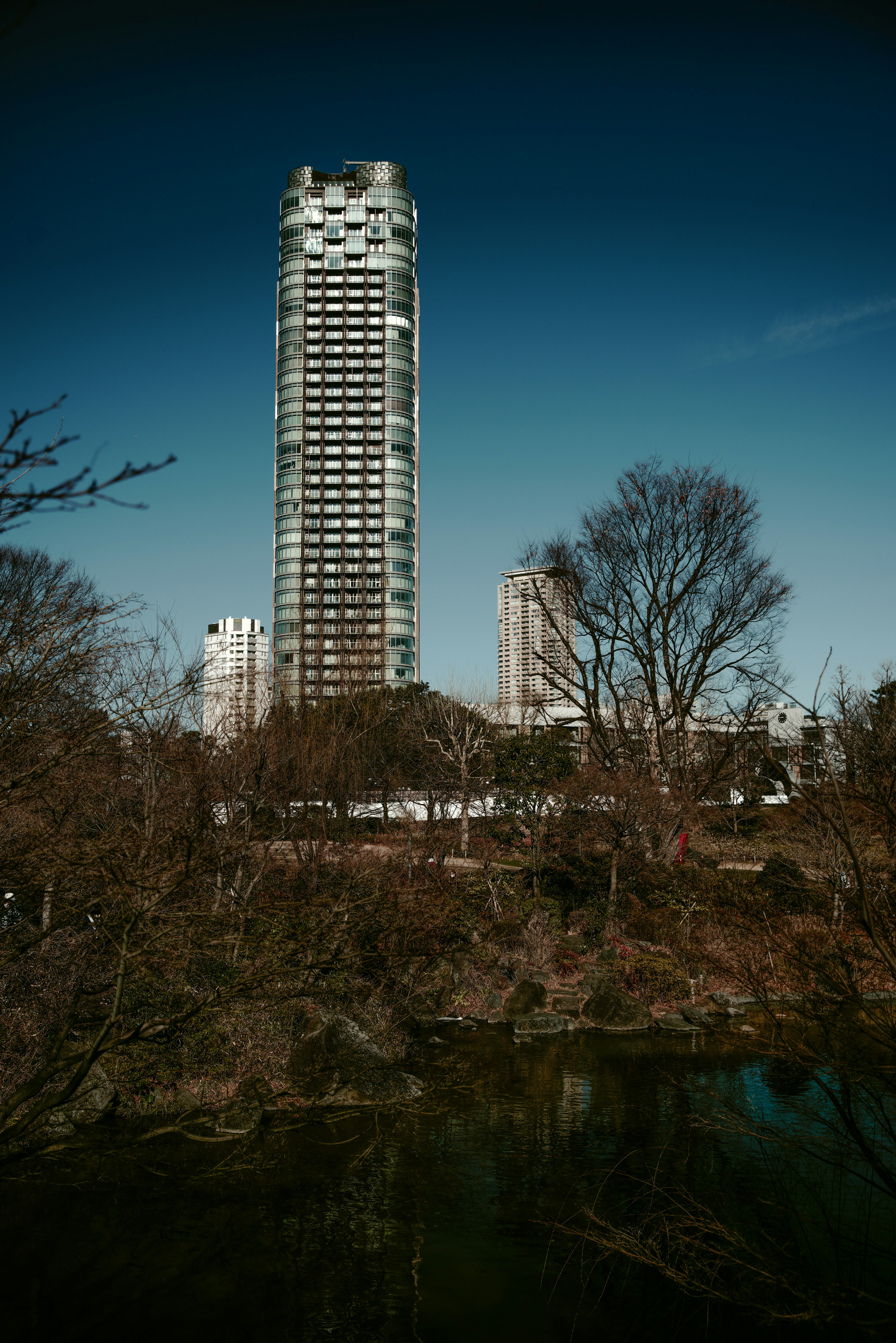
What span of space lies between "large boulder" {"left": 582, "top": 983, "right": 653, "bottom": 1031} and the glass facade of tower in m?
57.7

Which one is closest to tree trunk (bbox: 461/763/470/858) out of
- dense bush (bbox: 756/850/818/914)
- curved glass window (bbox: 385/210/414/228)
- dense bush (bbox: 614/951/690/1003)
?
dense bush (bbox: 614/951/690/1003)

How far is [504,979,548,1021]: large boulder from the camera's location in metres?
16.5

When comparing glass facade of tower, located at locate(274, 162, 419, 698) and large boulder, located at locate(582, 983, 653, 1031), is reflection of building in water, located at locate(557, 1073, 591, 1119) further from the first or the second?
glass facade of tower, located at locate(274, 162, 419, 698)

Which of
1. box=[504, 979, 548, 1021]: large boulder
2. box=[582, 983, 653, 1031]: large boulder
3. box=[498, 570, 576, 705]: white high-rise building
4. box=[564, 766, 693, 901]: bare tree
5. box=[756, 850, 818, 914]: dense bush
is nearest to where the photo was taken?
box=[582, 983, 653, 1031]: large boulder

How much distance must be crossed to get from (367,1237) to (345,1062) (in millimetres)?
3698

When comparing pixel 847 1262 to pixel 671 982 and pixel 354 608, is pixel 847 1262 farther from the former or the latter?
pixel 354 608

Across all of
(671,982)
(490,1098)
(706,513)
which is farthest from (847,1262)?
(706,513)

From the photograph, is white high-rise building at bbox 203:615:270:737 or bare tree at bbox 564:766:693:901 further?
bare tree at bbox 564:766:693:901

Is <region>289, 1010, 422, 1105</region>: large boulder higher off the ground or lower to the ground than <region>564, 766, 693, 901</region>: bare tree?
lower

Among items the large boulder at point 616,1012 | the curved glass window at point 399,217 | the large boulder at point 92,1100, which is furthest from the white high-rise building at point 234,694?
the curved glass window at point 399,217

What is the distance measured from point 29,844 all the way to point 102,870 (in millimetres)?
1329

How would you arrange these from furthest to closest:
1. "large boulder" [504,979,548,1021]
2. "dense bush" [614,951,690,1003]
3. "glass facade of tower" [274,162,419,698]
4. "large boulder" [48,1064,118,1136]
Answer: "glass facade of tower" [274,162,419,698]
"dense bush" [614,951,690,1003]
"large boulder" [504,979,548,1021]
"large boulder" [48,1064,118,1136]

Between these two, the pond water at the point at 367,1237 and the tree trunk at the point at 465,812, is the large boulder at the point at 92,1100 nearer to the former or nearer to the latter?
the pond water at the point at 367,1237

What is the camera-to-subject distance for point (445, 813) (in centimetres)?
2275
